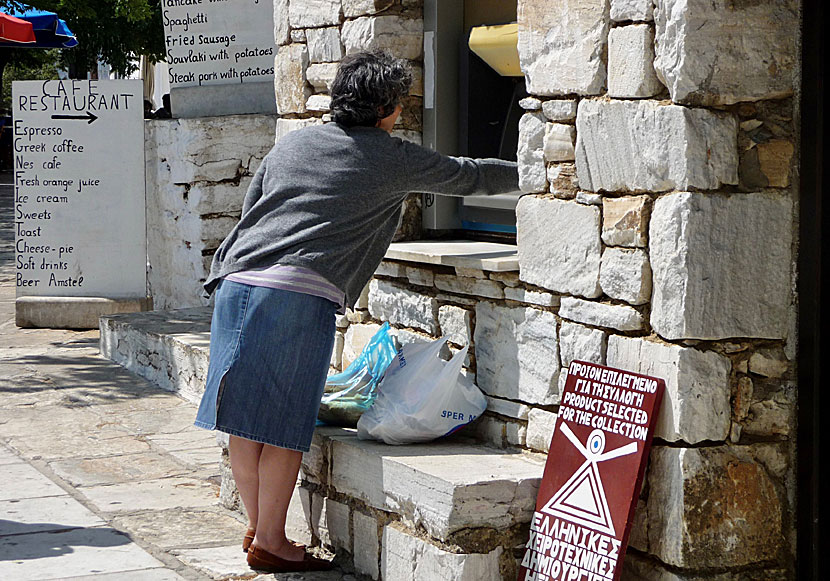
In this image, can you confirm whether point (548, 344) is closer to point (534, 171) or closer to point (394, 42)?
point (534, 171)

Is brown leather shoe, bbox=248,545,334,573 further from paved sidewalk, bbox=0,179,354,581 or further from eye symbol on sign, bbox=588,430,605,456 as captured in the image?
eye symbol on sign, bbox=588,430,605,456

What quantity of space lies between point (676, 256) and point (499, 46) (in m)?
1.42

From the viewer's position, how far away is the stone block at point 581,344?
3.41 m

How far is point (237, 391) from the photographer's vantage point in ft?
12.1

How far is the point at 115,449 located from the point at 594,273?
2.87 metres

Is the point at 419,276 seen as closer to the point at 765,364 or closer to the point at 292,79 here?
the point at 292,79

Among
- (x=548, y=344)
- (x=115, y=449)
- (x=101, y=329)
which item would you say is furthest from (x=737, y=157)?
(x=101, y=329)

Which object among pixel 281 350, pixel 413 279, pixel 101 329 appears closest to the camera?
pixel 281 350

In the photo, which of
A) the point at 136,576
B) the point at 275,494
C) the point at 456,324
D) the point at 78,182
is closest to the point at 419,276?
the point at 456,324

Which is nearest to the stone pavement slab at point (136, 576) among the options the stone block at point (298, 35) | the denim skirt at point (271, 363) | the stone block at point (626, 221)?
the denim skirt at point (271, 363)

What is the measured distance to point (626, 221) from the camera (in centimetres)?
328

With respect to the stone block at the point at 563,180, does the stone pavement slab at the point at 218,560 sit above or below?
below

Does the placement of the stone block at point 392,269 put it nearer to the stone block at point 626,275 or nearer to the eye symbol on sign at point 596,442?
the stone block at point 626,275

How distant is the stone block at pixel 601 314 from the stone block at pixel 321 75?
165 centimetres
